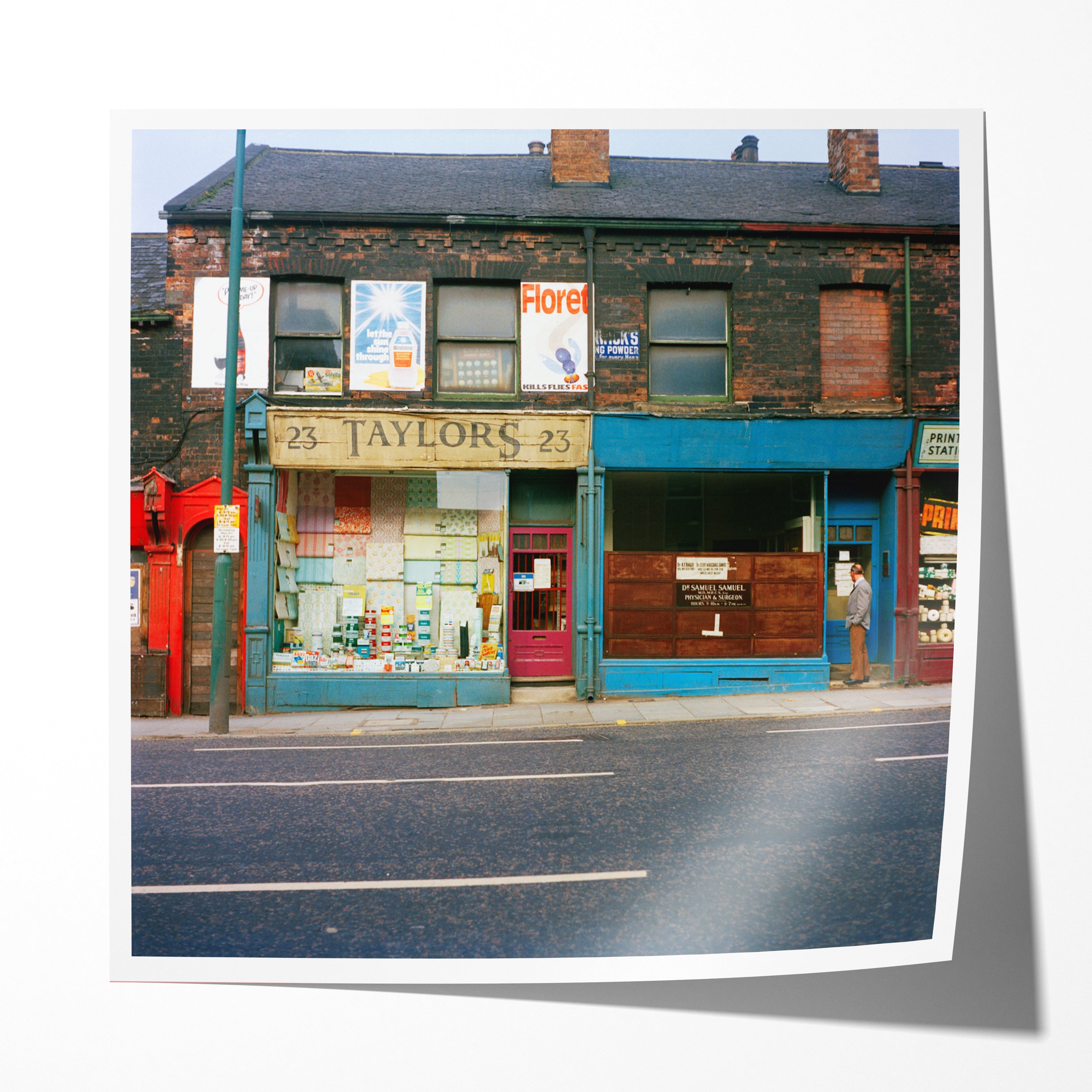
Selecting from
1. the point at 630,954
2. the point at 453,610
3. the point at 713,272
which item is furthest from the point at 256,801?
the point at 713,272

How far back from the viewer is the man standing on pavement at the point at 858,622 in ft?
9.34

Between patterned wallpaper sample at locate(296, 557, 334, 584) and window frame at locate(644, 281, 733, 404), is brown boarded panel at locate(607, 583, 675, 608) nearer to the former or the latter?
window frame at locate(644, 281, 733, 404)

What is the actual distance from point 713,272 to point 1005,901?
3.11m

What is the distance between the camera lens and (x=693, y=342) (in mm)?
3379

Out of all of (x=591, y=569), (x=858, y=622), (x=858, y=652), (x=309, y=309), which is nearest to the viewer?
(x=858, y=652)

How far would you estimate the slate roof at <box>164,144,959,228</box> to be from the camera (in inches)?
102

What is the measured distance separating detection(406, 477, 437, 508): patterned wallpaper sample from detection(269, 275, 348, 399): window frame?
5.26 ft

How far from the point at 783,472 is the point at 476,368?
1902 mm

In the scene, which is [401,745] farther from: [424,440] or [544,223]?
[544,223]

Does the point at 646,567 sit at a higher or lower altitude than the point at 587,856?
higher

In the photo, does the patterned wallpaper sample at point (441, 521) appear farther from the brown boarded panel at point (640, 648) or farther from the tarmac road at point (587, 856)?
the tarmac road at point (587, 856)

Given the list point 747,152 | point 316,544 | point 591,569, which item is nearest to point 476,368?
point 591,569

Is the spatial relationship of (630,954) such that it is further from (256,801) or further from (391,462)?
(391,462)

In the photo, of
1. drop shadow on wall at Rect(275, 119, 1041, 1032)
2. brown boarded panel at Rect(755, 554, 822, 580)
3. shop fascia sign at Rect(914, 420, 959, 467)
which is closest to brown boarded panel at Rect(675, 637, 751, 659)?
brown boarded panel at Rect(755, 554, 822, 580)
